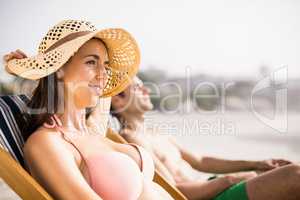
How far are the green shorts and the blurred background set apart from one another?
3.28 m

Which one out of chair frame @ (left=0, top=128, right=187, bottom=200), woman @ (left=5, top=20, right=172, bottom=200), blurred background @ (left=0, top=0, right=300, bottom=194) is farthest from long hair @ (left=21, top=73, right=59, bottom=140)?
blurred background @ (left=0, top=0, right=300, bottom=194)

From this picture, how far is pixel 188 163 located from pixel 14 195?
1.46 m

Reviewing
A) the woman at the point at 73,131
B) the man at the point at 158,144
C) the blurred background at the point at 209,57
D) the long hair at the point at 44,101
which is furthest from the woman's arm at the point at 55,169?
the blurred background at the point at 209,57

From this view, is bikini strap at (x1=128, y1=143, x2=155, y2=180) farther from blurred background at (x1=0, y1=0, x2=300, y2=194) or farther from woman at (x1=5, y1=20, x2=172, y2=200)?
blurred background at (x1=0, y1=0, x2=300, y2=194)

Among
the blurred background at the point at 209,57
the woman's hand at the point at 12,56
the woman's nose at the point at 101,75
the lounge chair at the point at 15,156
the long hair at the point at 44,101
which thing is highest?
the woman's hand at the point at 12,56

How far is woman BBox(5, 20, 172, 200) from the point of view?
1.32 m

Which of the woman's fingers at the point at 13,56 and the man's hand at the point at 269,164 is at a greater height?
the woman's fingers at the point at 13,56

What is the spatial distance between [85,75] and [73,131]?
7.1 inches

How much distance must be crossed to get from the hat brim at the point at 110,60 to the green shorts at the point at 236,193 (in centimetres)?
61

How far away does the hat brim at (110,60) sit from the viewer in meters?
1.43

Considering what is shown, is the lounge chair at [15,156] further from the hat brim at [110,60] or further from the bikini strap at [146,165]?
the bikini strap at [146,165]

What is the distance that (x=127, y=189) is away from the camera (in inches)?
55.6

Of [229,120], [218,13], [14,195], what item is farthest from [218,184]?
[229,120]

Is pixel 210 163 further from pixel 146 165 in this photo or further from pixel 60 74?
pixel 60 74
